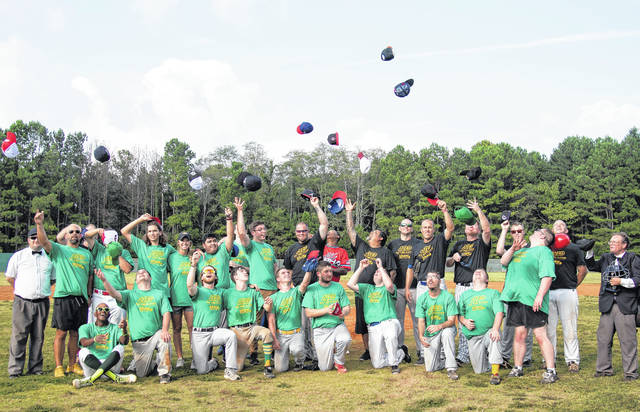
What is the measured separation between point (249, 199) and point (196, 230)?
615 cm

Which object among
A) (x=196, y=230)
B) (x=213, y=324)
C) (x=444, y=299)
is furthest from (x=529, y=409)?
(x=196, y=230)

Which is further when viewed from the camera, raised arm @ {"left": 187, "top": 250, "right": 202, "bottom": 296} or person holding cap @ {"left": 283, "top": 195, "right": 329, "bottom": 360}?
person holding cap @ {"left": 283, "top": 195, "right": 329, "bottom": 360}

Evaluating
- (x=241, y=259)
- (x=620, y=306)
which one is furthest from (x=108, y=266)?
(x=620, y=306)

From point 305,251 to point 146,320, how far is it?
261 centimetres

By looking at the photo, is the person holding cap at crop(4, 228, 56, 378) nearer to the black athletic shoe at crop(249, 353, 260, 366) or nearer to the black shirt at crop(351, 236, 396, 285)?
the black athletic shoe at crop(249, 353, 260, 366)

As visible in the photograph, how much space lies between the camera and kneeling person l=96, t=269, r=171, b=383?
7.22m

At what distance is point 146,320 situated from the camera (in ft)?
24.3

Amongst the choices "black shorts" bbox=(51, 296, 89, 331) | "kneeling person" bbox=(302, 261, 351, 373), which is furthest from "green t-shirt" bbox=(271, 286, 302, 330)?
"black shorts" bbox=(51, 296, 89, 331)

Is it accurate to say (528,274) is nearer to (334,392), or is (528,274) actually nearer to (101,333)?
(334,392)

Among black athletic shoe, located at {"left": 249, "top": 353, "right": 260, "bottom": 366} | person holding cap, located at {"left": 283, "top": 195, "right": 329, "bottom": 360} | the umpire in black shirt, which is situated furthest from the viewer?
person holding cap, located at {"left": 283, "top": 195, "right": 329, "bottom": 360}

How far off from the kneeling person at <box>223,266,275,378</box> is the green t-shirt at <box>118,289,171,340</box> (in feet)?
2.99

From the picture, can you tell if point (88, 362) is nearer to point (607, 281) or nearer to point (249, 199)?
point (607, 281)

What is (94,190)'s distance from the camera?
58406mm

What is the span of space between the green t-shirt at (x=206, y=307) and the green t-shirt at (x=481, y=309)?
348cm
